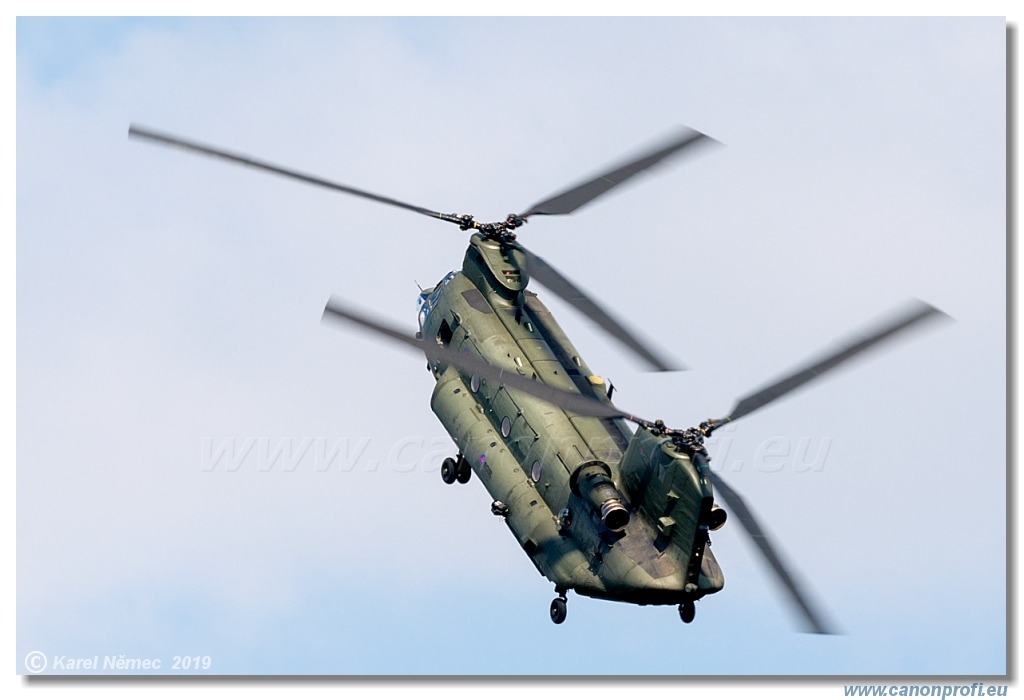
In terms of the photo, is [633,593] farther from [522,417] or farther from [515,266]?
[515,266]

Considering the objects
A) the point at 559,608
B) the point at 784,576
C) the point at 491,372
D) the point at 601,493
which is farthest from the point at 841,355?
the point at 559,608

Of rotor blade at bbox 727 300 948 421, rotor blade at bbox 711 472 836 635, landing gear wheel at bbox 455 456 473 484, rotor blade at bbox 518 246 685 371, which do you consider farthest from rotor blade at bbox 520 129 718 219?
rotor blade at bbox 711 472 836 635

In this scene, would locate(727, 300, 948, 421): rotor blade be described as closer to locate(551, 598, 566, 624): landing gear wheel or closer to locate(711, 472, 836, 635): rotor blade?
locate(711, 472, 836, 635): rotor blade

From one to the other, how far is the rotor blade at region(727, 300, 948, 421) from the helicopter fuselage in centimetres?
245

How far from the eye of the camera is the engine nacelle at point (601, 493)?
41875 millimetres

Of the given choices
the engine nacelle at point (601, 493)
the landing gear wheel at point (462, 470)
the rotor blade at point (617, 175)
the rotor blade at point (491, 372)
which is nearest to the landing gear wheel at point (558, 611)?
the engine nacelle at point (601, 493)

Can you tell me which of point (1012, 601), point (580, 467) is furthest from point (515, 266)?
point (1012, 601)

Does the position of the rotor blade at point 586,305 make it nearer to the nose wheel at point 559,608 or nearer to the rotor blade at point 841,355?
the rotor blade at point 841,355

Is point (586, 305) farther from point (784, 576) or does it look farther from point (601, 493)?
point (784, 576)

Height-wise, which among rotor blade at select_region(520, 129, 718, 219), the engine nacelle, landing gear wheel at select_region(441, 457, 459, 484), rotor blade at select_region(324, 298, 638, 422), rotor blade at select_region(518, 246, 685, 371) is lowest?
landing gear wheel at select_region(441, 457, 459, 484)

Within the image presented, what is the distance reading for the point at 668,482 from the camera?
1626 inches

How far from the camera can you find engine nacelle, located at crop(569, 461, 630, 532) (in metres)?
41.9

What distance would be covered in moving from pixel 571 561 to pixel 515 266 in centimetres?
1090

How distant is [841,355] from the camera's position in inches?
1544
